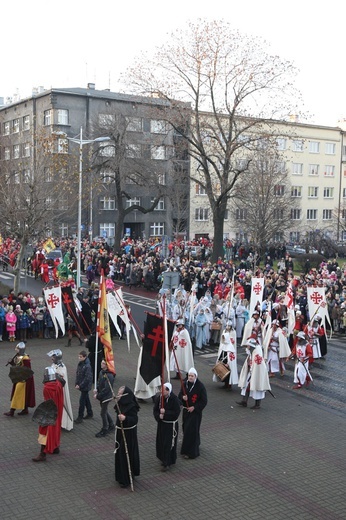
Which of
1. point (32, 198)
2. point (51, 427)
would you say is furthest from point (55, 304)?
point (51, 427)

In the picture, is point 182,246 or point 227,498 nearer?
point 227,498

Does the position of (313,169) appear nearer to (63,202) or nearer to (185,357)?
(63,202)

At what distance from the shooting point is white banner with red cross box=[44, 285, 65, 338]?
766 inches

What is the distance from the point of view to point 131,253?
131 feet

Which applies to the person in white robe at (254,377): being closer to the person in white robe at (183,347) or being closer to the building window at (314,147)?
the person in white robe at (183,347)

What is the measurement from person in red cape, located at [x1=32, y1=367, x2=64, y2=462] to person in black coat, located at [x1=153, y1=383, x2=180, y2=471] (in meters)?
1.81

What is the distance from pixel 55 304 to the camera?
64.2ft

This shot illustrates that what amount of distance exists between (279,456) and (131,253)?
1167 inches

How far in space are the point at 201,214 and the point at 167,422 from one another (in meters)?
53.0

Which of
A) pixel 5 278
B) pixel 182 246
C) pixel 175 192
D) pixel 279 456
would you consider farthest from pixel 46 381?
pixel 175 192

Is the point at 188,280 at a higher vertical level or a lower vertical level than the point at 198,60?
lower

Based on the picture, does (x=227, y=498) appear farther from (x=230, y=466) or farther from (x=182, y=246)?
(x=182, y=246)

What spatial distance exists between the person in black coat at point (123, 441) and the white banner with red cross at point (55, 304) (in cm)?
1019

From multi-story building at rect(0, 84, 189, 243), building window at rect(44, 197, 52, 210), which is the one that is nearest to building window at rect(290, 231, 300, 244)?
multi-story building at rect(0, 84, 189, 243)
